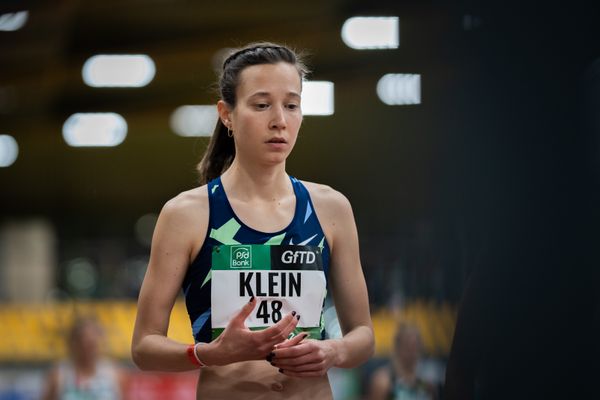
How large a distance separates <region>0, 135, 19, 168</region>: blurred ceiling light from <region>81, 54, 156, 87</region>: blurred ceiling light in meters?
3.06

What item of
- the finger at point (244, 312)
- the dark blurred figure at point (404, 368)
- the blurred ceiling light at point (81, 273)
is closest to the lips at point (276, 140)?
the finger at point (244, 312)

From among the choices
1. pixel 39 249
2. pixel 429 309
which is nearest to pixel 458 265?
pixel 429 309

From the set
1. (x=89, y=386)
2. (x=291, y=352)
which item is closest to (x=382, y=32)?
(x=291, y=352)

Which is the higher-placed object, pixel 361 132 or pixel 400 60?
pixel 361 132

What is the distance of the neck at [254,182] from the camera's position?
5.88 feet

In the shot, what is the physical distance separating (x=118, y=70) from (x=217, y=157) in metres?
10.7

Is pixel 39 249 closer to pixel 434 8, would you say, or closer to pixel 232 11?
pixel 232 11

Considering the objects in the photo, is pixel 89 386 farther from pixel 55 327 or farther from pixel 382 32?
pixel 382 32

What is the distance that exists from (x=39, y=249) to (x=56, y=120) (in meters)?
3.59

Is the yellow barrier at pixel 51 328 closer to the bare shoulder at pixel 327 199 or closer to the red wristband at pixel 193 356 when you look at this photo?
the bare shoulder at pixel 327 199

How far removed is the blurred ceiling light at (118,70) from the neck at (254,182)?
9477mm

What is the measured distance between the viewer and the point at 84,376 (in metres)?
5.68

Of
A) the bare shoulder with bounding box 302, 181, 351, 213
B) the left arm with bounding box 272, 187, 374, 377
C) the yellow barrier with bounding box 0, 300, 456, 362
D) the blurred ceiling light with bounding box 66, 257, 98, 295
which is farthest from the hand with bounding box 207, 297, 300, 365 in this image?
the blurred ceiling light with bounding box 66, 257, 98, 295

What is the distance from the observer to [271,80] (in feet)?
5.57
